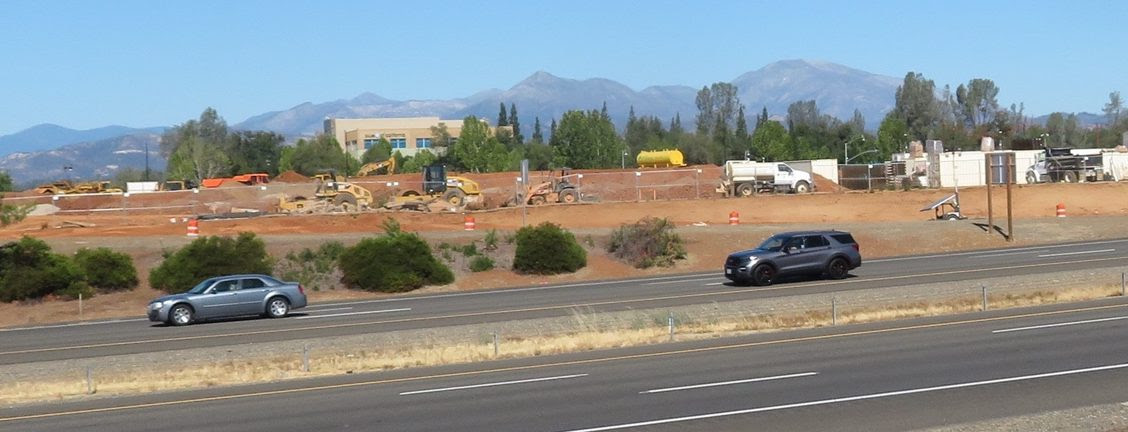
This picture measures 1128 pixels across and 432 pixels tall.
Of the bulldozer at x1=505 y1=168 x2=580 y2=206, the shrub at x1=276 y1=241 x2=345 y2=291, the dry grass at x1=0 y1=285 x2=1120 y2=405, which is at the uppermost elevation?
the bulldozer at x1=505 y1=168 x2=580 y2=206

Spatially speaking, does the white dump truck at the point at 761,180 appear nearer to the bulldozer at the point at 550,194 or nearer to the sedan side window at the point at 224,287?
the bulldozer at the point at 550,194

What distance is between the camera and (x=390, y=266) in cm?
4462

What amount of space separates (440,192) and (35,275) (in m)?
30.8

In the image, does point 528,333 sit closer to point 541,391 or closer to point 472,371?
point 472,371

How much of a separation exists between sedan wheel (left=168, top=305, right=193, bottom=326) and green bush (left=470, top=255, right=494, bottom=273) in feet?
48.9

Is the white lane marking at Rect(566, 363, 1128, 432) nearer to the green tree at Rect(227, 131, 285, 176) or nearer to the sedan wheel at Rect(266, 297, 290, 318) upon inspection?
the sedan wheel at Rect(266, 297, 290, 318)

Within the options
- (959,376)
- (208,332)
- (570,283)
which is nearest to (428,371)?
(959,376)

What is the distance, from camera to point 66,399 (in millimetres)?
20719

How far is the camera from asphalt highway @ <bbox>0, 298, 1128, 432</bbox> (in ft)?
51.5

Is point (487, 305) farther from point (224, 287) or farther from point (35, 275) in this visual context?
point (35, 275)

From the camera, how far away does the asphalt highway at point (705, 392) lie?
15703 mm

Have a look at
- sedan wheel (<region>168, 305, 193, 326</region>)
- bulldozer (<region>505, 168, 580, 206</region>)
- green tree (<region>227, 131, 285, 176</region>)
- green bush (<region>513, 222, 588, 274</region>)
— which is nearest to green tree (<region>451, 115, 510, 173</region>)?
green tree (<region>227, 131, 285, 176</region>)

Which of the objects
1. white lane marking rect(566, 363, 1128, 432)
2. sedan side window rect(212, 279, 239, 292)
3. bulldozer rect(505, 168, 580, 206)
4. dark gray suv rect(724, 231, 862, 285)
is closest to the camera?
white lane marking rect(566, 363, 1128, 432)

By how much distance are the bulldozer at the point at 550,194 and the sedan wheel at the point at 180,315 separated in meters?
37.0
